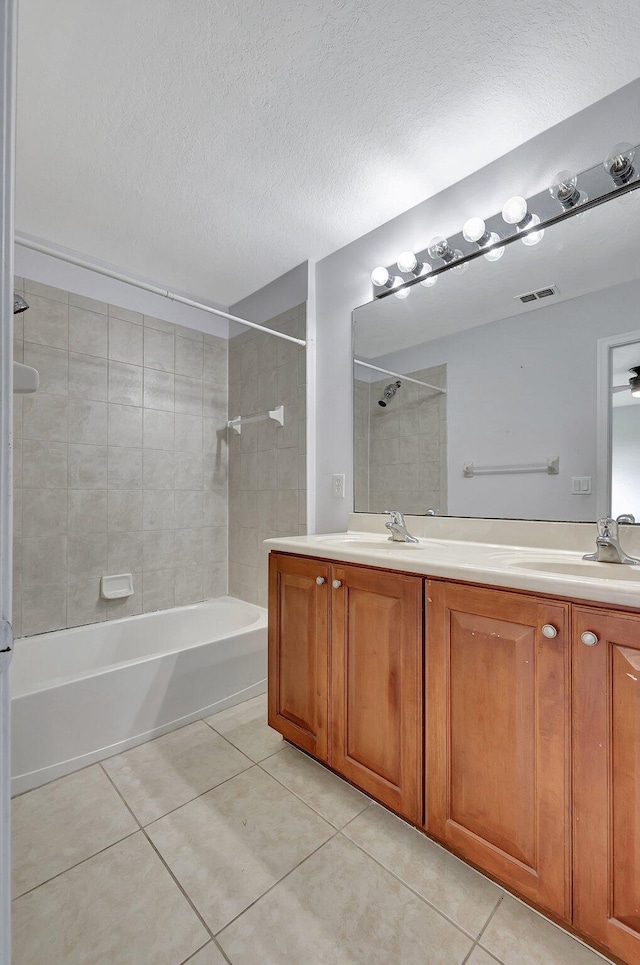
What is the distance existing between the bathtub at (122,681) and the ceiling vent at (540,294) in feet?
6.14

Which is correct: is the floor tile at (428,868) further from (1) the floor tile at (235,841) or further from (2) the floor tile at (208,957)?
(2) the floor tile at (208,957)

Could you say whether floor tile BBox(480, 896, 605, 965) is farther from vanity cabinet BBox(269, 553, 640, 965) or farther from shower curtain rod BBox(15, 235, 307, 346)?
shower curtain rod BBox(15, 235, 307, 346)

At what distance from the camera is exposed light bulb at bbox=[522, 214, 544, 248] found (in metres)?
1.57

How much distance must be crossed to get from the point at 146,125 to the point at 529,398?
1.62 metres

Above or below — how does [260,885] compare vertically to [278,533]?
below

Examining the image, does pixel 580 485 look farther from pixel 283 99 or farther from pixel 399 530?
pixel 283 99

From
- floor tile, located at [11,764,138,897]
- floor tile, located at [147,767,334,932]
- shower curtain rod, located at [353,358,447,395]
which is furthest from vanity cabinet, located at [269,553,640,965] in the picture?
shower curtain rod, located at [353,358,447,395]

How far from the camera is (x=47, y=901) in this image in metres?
1.14

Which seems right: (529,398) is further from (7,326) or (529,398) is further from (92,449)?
(92,449)

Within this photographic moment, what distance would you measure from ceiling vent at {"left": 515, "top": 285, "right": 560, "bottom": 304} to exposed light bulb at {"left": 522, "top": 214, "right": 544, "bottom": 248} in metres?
0.17

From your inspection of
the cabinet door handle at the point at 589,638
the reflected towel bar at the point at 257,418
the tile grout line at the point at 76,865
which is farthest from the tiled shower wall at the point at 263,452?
the cabinet door handle at the point at 589,638

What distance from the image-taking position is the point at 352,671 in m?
1.46

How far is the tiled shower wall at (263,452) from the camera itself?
8.07 feet

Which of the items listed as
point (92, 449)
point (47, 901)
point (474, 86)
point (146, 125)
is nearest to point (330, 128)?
point (474, 86)
